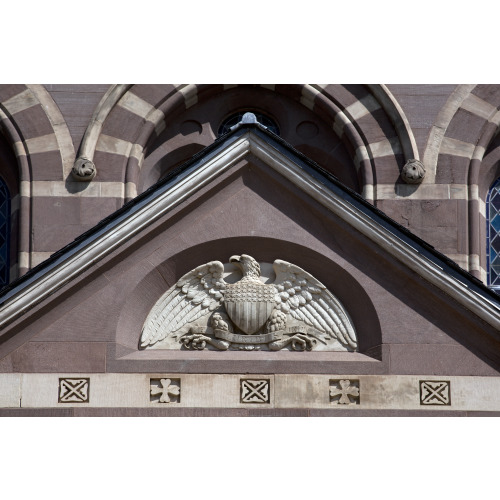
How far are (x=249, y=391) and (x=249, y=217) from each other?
1.82 metres

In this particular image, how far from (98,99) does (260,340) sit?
5.43 meters

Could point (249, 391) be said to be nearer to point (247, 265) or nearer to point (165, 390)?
point (165, 390)

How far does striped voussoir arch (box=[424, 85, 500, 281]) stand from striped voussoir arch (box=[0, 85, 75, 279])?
448 centimetres

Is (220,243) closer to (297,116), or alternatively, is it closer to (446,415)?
(446,415)

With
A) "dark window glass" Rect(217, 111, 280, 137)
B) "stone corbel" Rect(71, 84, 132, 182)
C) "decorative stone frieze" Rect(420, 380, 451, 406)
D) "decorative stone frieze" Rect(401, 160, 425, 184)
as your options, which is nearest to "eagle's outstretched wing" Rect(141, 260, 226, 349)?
"decorative stone frieze" Rect(420, 380, 451, 406)

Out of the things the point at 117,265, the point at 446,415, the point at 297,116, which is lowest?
the point at 446,415

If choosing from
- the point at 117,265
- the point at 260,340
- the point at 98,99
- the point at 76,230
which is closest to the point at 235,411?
the point at 260,340

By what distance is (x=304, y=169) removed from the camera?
16297 mm

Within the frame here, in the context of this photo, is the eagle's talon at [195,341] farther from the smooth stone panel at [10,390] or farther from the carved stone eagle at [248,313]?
the smooth stone panel at [10,390]

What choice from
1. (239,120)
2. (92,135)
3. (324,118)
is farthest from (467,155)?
(92,135)

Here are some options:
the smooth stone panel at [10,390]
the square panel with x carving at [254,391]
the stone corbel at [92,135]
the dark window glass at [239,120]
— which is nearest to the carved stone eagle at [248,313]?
the square panel with x carving at [254,391]

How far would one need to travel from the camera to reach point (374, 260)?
1616 centimetres

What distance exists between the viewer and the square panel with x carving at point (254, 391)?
1574cm

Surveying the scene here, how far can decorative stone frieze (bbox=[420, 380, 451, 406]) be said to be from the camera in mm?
15703
